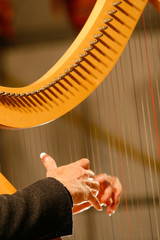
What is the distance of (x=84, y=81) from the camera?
103 cm

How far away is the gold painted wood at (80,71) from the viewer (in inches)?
38.3

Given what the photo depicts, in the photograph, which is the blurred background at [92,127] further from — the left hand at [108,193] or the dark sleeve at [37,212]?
the dark sleeve at [37,212]

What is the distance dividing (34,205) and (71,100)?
1.18 ft

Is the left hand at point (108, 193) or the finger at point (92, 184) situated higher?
the finger at point (92, 184)

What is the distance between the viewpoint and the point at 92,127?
2.36 meters

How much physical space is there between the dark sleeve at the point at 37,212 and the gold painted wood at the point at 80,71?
0.79 ft

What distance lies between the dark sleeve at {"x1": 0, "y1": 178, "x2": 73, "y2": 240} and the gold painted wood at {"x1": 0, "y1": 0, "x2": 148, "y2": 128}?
0.24 m

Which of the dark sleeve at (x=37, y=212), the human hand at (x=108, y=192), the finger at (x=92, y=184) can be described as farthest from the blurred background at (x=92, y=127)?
the dark sleeve at (x=37, y=212)

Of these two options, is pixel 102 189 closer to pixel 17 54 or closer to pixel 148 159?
pixel 148 159

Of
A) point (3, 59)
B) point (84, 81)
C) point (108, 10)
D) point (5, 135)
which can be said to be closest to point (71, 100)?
point (84, 81)

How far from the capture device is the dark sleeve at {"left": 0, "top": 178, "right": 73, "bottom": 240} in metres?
0.69

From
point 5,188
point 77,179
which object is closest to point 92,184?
point 77,179

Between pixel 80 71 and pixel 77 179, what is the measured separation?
0.92ft

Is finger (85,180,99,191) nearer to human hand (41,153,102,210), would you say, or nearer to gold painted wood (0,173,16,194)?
human hand (41,153,102,210)
